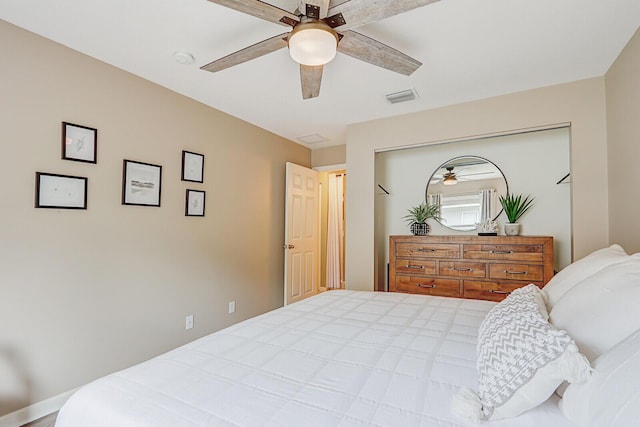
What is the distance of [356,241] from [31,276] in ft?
9.20

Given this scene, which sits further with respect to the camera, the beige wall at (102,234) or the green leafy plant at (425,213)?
the green leafy plant at (425,213)

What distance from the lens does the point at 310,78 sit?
202cm

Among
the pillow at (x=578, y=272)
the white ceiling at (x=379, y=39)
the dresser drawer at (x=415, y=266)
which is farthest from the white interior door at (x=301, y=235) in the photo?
the pillow at (x=578, y=272)

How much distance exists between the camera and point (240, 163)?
3.52m

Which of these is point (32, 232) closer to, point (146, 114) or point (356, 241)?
point (146, 114)

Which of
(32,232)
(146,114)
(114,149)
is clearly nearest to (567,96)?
(146,114)

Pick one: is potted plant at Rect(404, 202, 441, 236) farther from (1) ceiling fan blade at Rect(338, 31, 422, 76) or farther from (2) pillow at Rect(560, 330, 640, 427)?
(2) pillow at Rect(560, 330, 640, 427)

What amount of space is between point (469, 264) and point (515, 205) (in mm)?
827

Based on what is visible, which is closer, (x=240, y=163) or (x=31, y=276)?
(x=31, y=276)

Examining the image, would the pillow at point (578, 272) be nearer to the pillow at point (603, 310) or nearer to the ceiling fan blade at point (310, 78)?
the pillow at point (603, 310)

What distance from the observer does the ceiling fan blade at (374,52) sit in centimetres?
169

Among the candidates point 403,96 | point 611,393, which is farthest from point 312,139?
point 611,393

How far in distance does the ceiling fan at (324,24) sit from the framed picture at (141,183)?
1.33 metres

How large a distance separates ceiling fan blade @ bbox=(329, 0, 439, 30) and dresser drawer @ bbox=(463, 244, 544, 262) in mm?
2186
